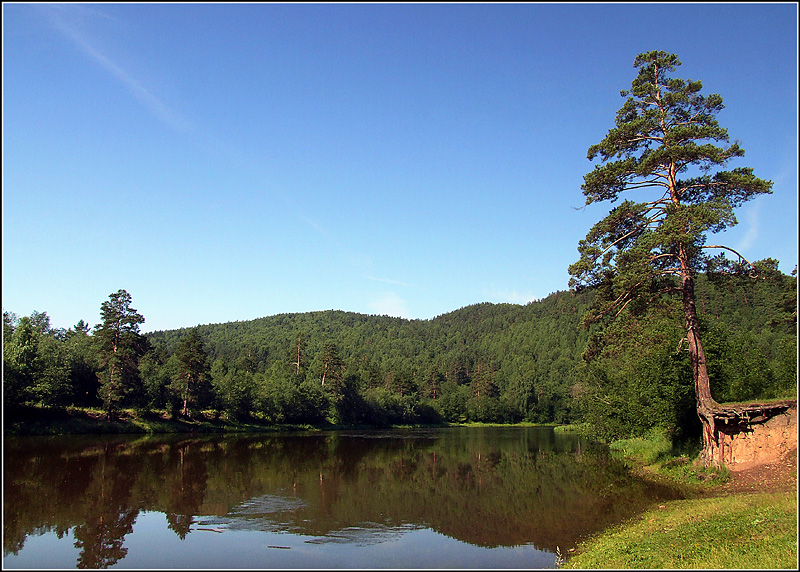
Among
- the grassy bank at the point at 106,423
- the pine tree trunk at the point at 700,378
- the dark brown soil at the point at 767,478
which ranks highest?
the pine tree trunk at the point at 700,378

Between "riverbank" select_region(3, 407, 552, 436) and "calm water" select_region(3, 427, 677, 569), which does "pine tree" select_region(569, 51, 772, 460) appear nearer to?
"calm water" select_region(3, 427, 677, 569)

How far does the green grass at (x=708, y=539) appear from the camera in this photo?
11070 millimetres

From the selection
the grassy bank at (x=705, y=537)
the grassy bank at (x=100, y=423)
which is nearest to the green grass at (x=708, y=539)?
the grassy bank at (x=705, y=537)

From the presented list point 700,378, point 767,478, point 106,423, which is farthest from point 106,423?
point 767,478

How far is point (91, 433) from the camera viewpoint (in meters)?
56.6

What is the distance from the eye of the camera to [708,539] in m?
12.9

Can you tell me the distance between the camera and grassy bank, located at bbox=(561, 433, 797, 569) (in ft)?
36.5

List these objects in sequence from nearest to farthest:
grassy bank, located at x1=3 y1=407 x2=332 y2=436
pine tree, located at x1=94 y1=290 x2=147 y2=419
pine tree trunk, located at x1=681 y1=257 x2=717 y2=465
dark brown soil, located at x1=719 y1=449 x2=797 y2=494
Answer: dark brown soil, located at x1=719 y1=449 x2=797 y2=494, pine tree trunk, located at x1=681 y1=257 x2=717 y2=465, grassy bank, located at x1=3 y1=407 x2=332 y2=436, pine tree, located at x1=94 y1=290 x2=147 y2=419

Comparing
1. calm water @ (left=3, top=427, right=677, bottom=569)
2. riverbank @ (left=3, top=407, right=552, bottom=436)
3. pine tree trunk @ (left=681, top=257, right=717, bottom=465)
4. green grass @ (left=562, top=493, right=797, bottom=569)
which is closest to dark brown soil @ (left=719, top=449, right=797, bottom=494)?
green grass @ (left=562, top=493, right=797, bottom=569)

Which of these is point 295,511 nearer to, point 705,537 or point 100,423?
point 705,537

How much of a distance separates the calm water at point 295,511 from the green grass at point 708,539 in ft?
5.14

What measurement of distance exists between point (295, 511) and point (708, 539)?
47.1 feet

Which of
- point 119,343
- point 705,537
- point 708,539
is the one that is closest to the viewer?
point 708,539

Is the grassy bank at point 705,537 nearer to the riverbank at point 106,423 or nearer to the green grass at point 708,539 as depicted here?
the green grass at point 708,539
